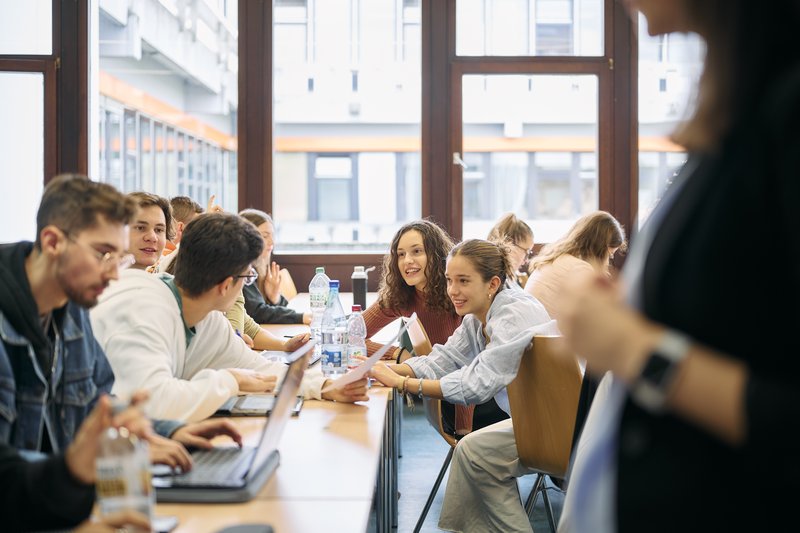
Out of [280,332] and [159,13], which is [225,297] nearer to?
[280,332]

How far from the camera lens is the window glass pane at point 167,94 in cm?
626

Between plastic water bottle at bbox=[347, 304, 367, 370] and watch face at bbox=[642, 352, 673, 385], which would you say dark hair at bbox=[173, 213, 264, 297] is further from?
watch face at bbox=[642, 352, 673, 385]

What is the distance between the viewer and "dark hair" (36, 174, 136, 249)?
5.27ft

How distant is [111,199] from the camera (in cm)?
165

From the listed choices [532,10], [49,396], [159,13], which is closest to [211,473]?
[49,396]

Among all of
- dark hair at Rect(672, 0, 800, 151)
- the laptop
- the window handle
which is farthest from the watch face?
the window handle

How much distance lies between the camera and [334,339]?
129 inches

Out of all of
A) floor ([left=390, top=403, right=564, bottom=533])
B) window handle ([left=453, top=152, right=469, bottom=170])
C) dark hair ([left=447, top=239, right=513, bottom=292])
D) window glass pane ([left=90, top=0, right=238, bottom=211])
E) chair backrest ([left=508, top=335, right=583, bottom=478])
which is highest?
window glass pane ([left=90, top=0, right=238, bottom=211])

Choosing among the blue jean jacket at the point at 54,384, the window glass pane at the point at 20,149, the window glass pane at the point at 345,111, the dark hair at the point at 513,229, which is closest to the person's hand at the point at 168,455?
the blue jean jacket at the point at 54,384

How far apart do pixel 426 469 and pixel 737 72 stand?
3.78m

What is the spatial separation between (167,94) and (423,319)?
16.0 ft

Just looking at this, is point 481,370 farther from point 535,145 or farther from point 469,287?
point 535,145

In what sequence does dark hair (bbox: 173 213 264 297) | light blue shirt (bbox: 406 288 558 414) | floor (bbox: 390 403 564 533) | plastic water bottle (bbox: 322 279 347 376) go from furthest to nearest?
floor (bbox: 390 403 564 533) → plastic water bottle (bbox: 322 279 347 376) → light blue shirt (bbox: 406 288 558 414) → dark hair (bbox: 173 213 264 297)

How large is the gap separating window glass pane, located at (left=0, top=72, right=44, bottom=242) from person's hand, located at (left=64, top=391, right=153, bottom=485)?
17.2 feet
